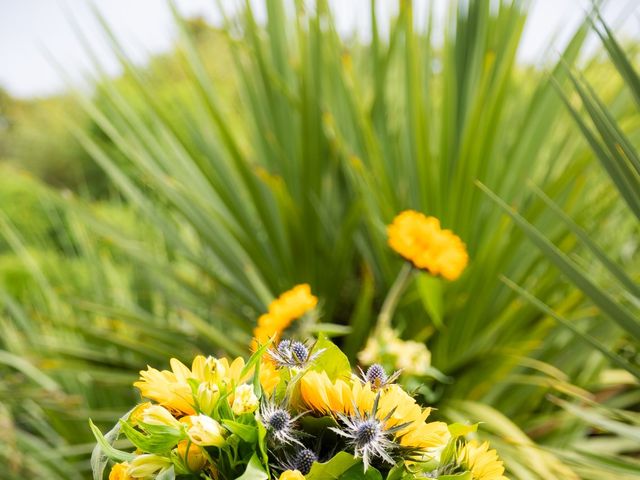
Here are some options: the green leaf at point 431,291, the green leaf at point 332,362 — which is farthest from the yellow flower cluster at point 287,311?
the green leaf at point 332,362

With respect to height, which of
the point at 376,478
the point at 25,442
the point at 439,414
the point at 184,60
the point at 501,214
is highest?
the point at 184,60

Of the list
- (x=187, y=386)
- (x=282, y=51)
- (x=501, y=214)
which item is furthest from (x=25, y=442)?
(x=187, y=386)

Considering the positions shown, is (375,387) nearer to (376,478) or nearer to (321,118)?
(376,478)

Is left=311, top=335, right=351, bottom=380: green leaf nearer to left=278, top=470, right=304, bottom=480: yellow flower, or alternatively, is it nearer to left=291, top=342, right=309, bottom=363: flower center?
left=291, top=342, right=309, bottom=363: flower center

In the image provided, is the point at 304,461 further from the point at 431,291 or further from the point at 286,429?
the point at 431,291

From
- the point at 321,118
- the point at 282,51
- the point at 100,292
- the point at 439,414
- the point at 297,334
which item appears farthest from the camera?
the point at 100,292

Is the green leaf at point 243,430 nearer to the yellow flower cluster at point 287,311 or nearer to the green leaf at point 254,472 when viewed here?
the green leaf at point 254,472
